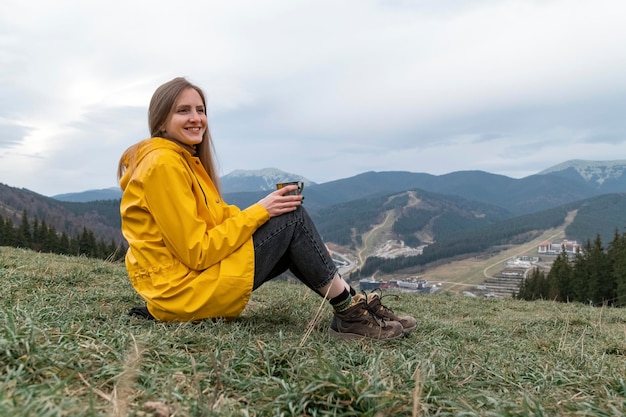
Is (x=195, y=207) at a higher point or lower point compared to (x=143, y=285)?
higher

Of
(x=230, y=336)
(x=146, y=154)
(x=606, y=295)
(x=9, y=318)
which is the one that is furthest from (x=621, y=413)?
(x=606, y=295)

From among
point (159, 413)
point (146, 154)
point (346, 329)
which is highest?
point (146, 154)

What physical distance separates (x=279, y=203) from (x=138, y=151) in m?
1.19

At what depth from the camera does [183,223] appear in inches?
125

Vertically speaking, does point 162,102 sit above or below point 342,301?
above

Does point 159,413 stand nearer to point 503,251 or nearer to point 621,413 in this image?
point 621,413

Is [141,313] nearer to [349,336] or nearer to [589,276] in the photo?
[349,336]

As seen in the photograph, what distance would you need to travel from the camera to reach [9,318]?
94.9 inches

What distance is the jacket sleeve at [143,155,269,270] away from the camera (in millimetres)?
3176

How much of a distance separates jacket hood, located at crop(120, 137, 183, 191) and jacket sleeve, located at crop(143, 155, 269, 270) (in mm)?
207

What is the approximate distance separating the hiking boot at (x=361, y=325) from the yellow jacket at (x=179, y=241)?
926mm

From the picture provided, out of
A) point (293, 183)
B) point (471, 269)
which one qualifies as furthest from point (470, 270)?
point (293, 183)

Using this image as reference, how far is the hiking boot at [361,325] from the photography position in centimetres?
375

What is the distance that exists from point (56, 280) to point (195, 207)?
3.47 metres
